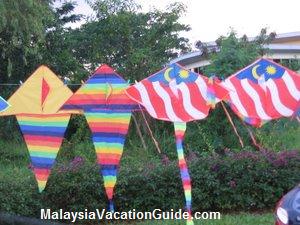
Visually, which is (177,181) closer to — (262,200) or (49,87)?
(262,200)

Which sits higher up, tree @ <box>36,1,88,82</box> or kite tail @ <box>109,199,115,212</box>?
tree @ <box>36,1,88,82</box>

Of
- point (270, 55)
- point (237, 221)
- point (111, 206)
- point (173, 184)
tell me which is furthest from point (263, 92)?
point (270, 55)

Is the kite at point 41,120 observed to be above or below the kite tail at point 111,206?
above

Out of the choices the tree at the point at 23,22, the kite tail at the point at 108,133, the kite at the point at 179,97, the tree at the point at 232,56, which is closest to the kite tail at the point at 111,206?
the kite tail at the point at 108,133

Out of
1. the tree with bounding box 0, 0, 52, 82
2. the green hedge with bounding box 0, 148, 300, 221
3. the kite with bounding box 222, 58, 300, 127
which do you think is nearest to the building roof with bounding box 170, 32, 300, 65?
the tree with bounding box 0, 0, 52, 82

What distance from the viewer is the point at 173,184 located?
8.89m

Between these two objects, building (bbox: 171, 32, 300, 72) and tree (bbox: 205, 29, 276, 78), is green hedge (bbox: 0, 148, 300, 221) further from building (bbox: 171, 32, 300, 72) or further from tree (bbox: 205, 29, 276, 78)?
building (bbox: 171, 32, 300, 72)

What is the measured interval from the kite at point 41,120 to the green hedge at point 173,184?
2.47 feet

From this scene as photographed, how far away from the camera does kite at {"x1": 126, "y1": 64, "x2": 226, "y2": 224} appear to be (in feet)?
24.5

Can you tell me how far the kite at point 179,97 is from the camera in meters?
7.46

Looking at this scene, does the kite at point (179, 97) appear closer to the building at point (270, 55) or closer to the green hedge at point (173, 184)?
the green hedge at point (173, 184)

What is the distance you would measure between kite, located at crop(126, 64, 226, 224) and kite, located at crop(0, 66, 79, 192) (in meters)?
1.04

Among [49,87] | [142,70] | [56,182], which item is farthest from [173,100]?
[142,70]

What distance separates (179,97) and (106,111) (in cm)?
102
